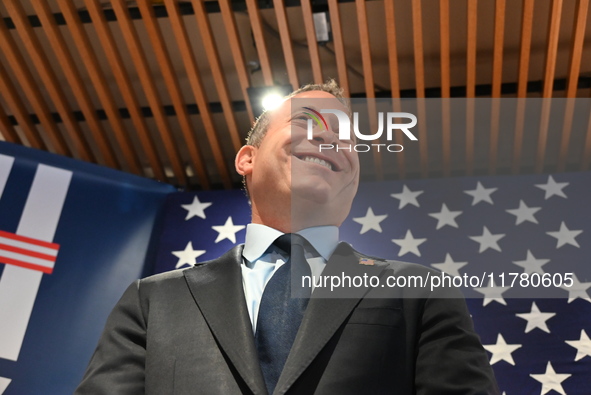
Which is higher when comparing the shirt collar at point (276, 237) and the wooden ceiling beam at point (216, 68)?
the wooden ceiling beam at point (216, 68)

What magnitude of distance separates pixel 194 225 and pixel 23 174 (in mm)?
1003

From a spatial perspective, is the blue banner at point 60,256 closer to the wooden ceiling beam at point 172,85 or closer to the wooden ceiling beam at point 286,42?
the wooden ceiling beam at point 172,85

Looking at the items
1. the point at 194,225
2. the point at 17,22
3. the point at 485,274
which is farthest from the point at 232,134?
the point at 485,274

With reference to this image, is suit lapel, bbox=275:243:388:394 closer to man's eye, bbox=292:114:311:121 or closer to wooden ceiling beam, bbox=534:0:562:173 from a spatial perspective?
man's eye, bbox=292:114:311:121

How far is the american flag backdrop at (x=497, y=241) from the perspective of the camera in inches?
123

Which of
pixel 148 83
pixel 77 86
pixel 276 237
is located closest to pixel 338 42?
pixel 148 83

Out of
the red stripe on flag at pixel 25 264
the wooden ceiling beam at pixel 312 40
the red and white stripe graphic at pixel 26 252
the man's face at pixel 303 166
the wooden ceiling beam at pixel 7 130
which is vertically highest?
the wooden ceiling beam at pixel 312 40

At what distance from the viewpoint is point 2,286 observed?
3.36 meters

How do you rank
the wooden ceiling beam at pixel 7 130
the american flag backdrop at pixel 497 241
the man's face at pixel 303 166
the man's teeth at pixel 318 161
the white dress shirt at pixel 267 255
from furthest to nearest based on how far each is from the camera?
the wooden ceiling beam at pixel 7 130 < the american flag backdrop at pixel 497 241 < the man's teeth at pixel 318 161 < the man's face at pixel 303 166 < the white dress shirt at pixel 267 255

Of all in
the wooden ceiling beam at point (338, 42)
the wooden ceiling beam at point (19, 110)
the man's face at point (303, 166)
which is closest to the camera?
the man's face at point (303, 166)

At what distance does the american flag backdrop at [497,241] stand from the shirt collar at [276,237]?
182cm

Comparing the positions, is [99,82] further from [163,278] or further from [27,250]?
[163,278]

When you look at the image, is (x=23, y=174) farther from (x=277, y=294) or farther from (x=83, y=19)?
(x=277, y=294)

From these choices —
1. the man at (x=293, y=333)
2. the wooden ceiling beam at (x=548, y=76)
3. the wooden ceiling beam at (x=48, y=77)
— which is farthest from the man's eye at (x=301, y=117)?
the wooden ceiling beam at (x=48, y=77)
